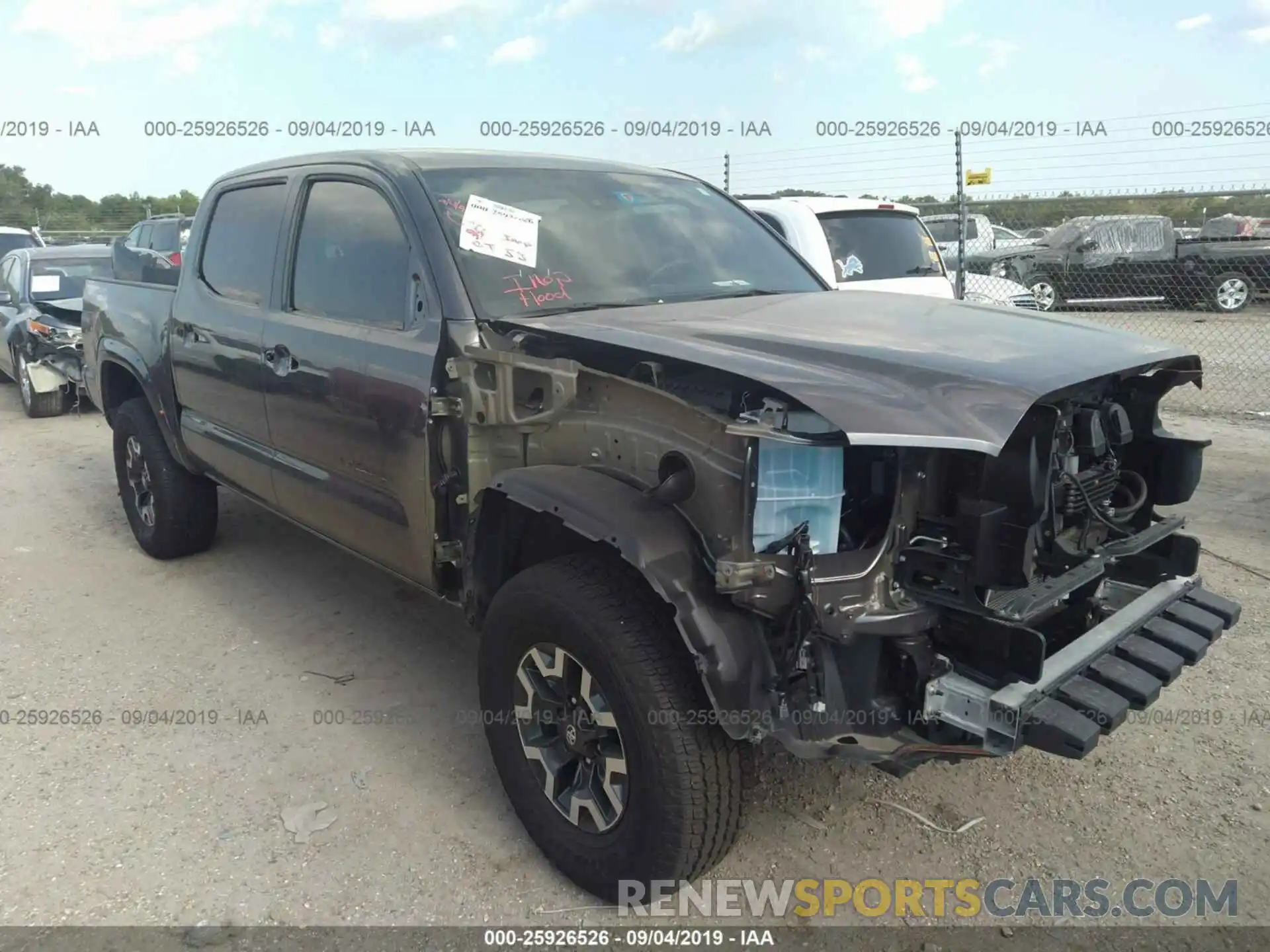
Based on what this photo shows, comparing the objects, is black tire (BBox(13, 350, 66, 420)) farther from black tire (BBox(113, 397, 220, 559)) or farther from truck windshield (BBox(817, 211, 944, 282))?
truck windshield (BBox(817, 211, 944, 282))

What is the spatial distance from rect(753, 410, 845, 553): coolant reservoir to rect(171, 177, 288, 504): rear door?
2376mm

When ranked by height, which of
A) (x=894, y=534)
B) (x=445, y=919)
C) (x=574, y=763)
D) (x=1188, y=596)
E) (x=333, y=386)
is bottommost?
(x=445, y=919)

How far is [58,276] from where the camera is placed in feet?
33.0

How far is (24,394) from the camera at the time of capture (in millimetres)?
9609

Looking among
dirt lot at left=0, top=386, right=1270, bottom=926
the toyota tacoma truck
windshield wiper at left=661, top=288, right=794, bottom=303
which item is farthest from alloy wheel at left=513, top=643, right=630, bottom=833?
the toyota tacoma truck

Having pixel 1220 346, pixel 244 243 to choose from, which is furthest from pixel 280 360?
pixel 1220 346

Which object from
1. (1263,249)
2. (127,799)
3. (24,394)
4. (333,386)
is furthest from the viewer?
(1263,249)

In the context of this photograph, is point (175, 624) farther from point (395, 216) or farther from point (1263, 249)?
point (1263, 249)

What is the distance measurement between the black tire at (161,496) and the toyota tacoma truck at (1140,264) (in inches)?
485

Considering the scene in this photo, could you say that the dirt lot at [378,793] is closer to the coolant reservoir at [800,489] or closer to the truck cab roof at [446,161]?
the coolant reservoir at [800,489]

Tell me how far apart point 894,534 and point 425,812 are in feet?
5.59

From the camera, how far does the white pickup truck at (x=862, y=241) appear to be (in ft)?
25.6

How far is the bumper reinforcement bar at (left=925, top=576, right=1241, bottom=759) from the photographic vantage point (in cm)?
218

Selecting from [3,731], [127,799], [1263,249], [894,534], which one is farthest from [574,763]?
[1263,249]
